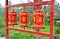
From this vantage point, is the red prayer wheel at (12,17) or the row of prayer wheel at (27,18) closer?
the row of prayer wheel at (27,18)

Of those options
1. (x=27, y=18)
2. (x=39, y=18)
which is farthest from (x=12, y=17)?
(x=39, y=18)

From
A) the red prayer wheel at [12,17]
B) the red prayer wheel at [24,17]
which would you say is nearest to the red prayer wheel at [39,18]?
the red prayer wheel at [24,17]

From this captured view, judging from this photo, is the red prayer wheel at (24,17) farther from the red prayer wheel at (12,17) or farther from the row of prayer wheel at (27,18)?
the red prayer wheel at (12,17)

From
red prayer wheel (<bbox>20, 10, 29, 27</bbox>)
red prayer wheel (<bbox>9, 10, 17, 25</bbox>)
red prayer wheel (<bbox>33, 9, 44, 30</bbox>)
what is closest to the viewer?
red prayer wheel (<bbox>33, 9, 44, 30</bbox>)

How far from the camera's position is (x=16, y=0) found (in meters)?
2.03

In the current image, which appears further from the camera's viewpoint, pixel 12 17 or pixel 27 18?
pixel 12 17

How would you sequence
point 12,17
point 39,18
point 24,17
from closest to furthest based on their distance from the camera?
point 39,18, point 24,17, point 12,17

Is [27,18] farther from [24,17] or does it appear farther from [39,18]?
[39,18]

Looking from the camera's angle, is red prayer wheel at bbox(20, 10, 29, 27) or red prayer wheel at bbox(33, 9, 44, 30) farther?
red prayer wheel at bbox(20, 10, 29, 27)

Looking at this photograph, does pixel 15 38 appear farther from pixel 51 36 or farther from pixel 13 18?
pixel 51 36

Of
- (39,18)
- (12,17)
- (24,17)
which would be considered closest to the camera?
(39,18)

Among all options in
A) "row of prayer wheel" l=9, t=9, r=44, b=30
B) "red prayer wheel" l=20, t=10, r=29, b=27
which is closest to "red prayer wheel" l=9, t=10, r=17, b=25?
"row of prayer wheel" l=9, t=9, r=44, b=30

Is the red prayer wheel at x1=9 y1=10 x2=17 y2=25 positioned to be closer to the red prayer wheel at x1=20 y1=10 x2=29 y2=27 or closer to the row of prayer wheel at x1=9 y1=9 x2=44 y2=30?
the row of prayer wheel at x1=9 y1=9 x2=44 y2=30

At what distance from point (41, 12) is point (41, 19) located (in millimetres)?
55
